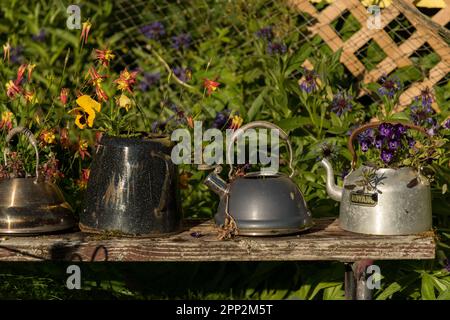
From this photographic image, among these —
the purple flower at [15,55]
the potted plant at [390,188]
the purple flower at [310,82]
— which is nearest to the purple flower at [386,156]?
the potted plant at [390,188]

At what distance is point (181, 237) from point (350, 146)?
552mm

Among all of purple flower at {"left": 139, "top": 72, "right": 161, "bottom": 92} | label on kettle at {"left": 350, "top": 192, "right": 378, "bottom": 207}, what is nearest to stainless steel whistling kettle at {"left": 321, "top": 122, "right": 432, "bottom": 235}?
label on kettle at {"left": 350, "top": 192, "right": 378, "bottom": 207}

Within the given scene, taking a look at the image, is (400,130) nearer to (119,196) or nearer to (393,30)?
(119,196)

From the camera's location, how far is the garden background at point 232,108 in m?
2.90

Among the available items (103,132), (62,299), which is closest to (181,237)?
(103,132)

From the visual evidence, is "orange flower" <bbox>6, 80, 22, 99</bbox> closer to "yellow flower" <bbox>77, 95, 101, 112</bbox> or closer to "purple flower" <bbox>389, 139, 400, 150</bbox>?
"yellow flower" <bbox>77, 95, 101, 112</bbox>

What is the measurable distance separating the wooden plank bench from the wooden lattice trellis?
1.31 metres

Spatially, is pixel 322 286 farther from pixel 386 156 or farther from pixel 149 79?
pixel 149 79

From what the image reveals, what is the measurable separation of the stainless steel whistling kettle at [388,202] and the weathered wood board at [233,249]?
0.03m

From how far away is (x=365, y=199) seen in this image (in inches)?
90.3

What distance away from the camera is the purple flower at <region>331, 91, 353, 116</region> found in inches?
122

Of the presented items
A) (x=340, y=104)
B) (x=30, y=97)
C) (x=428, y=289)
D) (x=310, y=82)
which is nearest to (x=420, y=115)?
(x=340, y=104)

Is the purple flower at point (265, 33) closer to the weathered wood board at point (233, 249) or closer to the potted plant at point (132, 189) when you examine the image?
the potted plant at point (132, 189)

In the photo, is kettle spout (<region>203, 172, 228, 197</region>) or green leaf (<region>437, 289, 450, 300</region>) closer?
kettle spout (<region>203, 172, 228, 197</region>)
